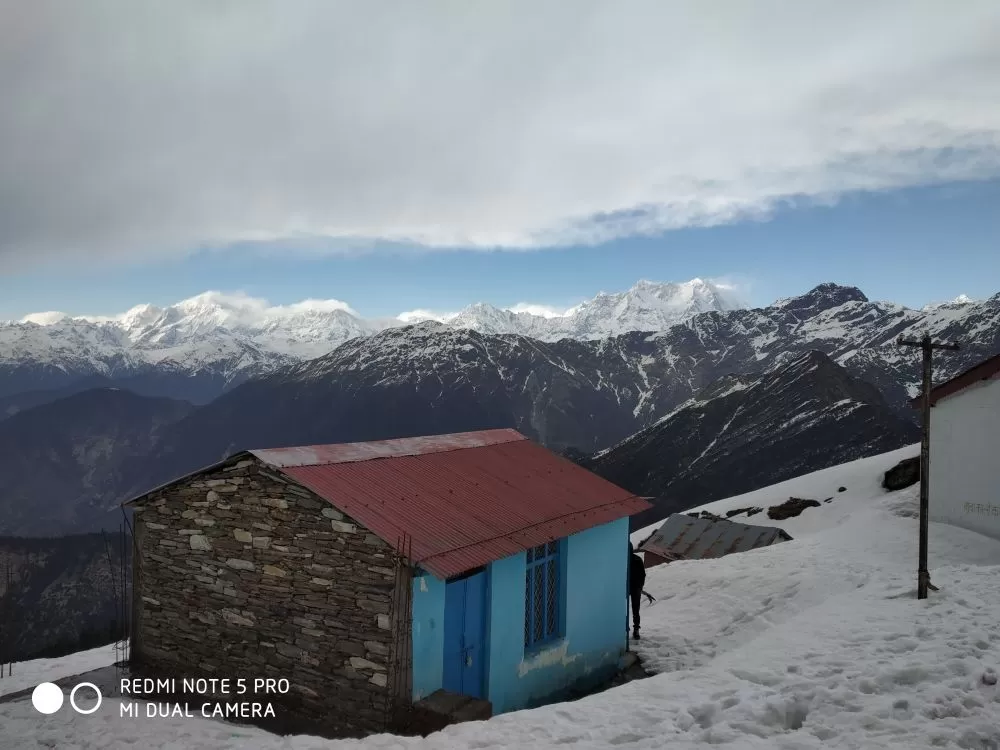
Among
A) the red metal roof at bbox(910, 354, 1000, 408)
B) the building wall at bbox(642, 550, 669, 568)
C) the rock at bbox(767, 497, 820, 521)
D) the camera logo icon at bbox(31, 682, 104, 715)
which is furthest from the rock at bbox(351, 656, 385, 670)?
the rock at bbox(767, 497, 820, 521)

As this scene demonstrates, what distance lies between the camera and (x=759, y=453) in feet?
297

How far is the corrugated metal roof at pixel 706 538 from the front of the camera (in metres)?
30.8

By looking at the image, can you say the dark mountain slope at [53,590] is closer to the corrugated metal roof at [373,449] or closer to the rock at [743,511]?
the rock at [743,511]

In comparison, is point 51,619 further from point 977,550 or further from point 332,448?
point 977,550

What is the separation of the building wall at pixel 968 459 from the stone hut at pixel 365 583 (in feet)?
43.6

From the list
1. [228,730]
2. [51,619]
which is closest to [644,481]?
[51,619]

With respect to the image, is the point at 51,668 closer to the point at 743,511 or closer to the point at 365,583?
the point at 365,583

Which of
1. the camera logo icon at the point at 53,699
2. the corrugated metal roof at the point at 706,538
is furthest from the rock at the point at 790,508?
the camera logo icon at the point at 53,699

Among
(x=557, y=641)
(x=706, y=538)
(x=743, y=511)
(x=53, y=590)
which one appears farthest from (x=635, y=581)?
(x=53, y=590)

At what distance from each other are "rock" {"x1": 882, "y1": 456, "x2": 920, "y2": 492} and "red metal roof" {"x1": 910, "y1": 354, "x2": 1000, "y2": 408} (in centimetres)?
1169

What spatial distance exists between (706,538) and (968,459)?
13372 millimetres

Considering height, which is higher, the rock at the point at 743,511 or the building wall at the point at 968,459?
the building wall at the point at 968,459

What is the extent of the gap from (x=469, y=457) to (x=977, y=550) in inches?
621

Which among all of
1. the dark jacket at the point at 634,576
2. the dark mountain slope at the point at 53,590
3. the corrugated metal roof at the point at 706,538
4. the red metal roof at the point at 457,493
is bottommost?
the dark mountain slope at the point at 53,590
